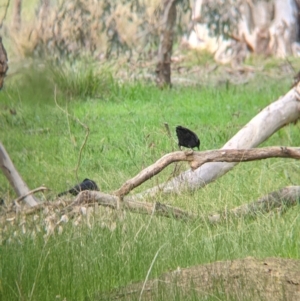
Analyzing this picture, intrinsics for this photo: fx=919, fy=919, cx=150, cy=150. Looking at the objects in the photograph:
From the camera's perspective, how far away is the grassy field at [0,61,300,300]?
154 inches

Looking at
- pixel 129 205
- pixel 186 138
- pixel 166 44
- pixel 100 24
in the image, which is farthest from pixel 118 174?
pixel 100 24

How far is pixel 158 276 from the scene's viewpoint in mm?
3764

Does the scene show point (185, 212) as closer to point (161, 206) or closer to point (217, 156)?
point (161, 206)

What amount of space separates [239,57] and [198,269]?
Result: 8507mm

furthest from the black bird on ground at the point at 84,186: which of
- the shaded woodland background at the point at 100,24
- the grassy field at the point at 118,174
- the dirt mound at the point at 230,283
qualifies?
the dirt mound at the point at 230,283

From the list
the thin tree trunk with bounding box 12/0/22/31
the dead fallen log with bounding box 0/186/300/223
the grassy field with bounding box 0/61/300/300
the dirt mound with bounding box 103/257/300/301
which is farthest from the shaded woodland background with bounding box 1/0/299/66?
the dirt mound with bounding box 103/257/300/301

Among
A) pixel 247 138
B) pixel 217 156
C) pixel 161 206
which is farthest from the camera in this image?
pixel 247 138

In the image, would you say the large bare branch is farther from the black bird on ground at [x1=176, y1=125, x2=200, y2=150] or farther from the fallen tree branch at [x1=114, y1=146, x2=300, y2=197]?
the fallen tree branch at [x1=114, y1=146, x2=300, y2=197]

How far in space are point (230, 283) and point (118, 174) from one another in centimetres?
218

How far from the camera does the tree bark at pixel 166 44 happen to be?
7320 millimetres

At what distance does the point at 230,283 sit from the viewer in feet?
11.5

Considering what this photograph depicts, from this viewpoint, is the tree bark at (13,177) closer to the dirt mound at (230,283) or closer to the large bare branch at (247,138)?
the large bare branch at (247,138)

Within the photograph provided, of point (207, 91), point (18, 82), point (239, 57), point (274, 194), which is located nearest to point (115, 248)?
point (274, 194)

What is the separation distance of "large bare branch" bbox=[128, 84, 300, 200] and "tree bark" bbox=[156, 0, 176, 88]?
3.71ft
